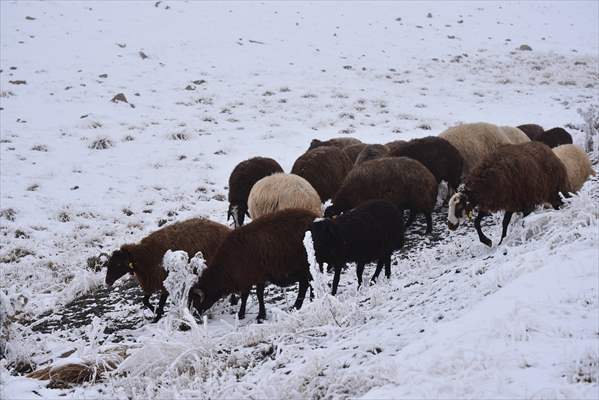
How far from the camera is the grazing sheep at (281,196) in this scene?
369 inches

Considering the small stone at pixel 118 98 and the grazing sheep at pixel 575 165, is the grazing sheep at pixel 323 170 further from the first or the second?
the small stone at pixel 118 98

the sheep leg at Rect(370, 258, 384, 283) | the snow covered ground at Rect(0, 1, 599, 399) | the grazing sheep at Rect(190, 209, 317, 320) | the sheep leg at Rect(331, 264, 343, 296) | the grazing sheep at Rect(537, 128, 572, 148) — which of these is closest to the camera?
the snow covered ground at Rect(0, 1, 599, 399)

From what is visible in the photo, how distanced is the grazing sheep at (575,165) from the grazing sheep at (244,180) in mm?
5268

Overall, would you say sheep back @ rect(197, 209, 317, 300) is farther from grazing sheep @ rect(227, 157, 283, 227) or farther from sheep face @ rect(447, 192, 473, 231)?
grazing sheep @ rect(227, 157, 283, 227)

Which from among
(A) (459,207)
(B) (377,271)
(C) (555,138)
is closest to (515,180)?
(A) (459,207)

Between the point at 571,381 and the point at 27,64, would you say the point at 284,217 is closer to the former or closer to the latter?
the point at 571,381

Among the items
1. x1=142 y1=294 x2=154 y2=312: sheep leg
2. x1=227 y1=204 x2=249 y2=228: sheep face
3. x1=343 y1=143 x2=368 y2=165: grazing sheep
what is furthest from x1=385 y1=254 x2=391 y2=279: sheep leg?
x1=343 y1=143 x2=368 y2=165: grazing sheep

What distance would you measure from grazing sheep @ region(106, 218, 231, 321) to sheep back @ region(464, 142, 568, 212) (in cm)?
371

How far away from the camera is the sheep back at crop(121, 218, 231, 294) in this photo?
796 cm

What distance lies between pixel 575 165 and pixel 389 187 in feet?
10.2

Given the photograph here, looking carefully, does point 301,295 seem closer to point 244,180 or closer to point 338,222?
point 338,222

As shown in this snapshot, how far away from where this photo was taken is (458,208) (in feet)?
27.0

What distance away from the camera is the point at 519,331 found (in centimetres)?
321

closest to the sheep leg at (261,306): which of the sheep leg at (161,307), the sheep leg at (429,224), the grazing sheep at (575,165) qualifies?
the sheep leg at (161,307)
